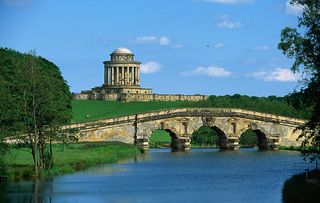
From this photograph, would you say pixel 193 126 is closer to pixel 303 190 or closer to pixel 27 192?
pixel 27 192

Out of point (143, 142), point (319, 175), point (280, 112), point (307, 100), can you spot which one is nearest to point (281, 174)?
point (319, 175)

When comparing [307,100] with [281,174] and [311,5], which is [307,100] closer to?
[311,5]

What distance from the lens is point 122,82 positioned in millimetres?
171125

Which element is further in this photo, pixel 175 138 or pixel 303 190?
pixel 175 138

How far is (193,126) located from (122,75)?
62.4 metres

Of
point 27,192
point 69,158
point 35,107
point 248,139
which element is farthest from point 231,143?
point 27,192

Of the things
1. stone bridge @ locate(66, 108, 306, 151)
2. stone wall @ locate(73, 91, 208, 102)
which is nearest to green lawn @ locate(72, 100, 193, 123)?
stone wall @ locate(73, 91, 208, 102)

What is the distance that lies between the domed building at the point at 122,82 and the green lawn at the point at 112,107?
15.8 ft

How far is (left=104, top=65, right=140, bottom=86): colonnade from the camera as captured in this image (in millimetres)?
171500

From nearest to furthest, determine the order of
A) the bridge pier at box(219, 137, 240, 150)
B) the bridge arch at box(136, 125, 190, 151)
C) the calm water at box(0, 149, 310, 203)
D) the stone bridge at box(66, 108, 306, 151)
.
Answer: the calm water at box(0, 149, 310, 203) < the stone bridge at box(66, 108, 306, 151) < the bridge arch at box(136, 125, 190, 151) < the bridge pier at box(219, 137, 240, 150)

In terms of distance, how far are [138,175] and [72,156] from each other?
1011cm

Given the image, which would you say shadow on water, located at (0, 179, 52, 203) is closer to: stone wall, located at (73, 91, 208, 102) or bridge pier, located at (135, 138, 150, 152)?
bridge pier, located at (135, 138, 150, 152)

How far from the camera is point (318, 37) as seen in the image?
48.3m

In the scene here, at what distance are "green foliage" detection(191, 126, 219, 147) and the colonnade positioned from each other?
1802 inches
